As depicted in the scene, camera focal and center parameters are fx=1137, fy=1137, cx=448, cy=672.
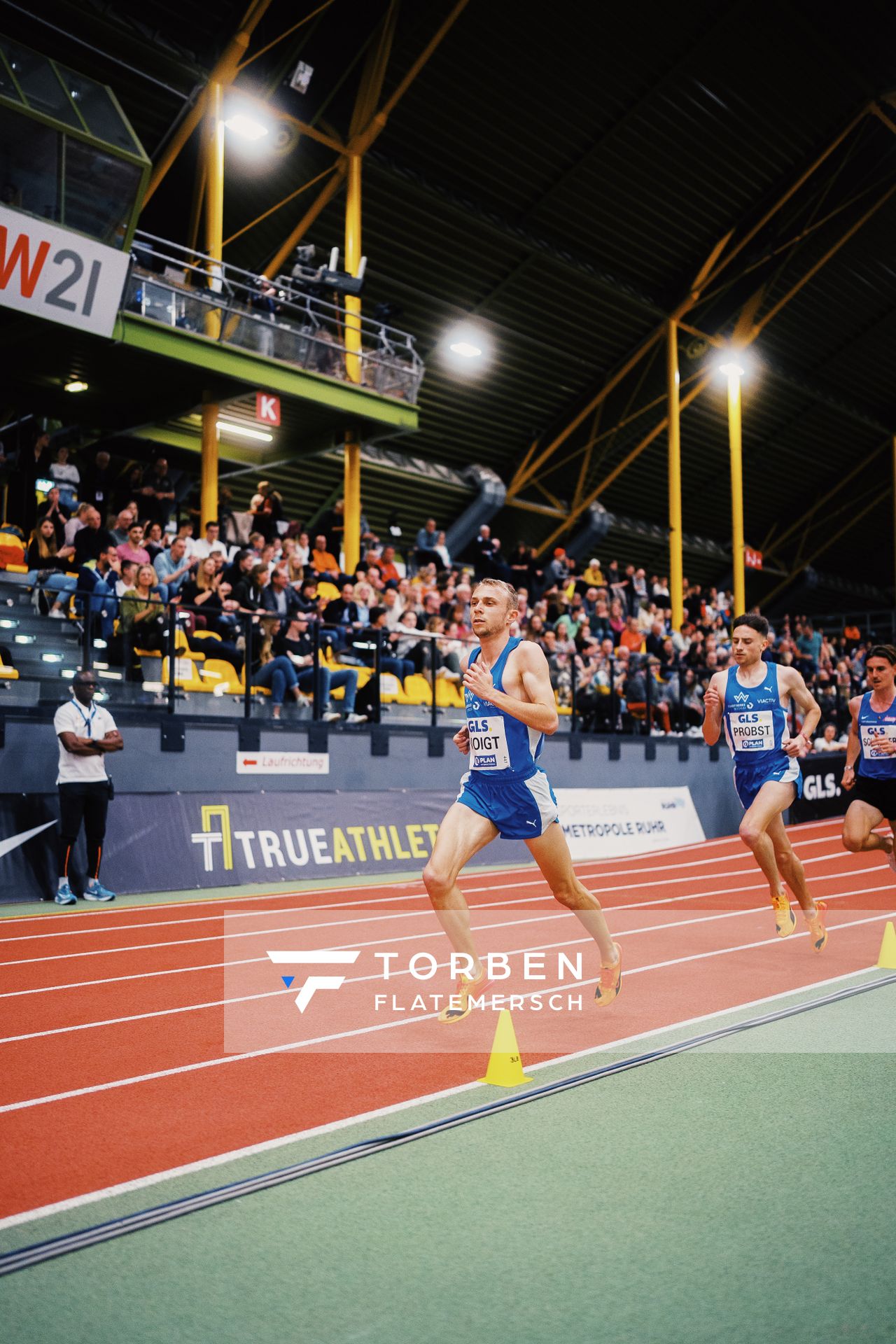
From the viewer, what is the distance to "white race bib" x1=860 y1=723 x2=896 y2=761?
8719 mm

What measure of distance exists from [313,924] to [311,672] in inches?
194

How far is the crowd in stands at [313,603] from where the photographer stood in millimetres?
12945

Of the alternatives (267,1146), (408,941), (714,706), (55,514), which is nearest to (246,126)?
(55,514)

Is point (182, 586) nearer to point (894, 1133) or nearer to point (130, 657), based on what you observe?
point (130, 657)

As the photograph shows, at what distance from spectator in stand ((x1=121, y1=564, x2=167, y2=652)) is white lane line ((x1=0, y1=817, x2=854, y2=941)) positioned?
2957mm

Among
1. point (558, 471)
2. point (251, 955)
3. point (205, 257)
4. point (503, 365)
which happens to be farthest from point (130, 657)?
point (558, 471)

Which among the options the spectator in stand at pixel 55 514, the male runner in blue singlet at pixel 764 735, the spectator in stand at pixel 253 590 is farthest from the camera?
the spectator in stand at pixel 253 590

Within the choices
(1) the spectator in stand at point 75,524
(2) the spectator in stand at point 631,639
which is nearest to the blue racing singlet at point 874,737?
(1) the spectator in stand at point 75,524

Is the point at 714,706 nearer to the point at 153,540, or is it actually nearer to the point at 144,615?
the point at 144,615

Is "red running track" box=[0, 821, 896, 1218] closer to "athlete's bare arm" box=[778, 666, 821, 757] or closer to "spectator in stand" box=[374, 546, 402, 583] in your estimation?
"athlete's bare arm" box=[778, 666, 821, 757]

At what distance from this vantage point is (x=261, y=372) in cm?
1827

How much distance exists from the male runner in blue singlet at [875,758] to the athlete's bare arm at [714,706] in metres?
1.17

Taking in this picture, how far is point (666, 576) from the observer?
3612 centimetres

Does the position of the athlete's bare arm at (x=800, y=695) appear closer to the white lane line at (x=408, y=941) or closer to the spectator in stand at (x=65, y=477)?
the white lane line at (x=408, y=941)
